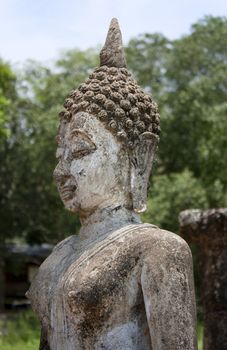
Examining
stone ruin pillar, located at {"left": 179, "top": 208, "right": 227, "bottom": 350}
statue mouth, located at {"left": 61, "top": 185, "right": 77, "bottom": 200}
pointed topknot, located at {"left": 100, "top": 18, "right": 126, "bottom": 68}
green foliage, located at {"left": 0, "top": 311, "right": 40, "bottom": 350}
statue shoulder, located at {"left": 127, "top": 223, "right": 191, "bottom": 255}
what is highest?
pointed topknot, located at {"left": 100, "top": 18, "right": 126, "bottom": 68}

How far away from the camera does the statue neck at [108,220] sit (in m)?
4.05

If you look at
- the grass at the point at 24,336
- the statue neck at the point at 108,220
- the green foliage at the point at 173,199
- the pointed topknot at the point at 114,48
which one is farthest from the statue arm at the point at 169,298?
the green foliage at the point at 173,199

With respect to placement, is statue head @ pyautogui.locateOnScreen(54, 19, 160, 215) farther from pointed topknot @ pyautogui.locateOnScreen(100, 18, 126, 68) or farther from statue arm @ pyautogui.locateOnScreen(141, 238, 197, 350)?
statue arm @ pyautogui.locateOnScreen(141, 238, 197, 350)

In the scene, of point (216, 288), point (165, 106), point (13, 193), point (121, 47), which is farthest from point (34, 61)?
point (121, 47)

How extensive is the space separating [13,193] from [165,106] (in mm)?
9197

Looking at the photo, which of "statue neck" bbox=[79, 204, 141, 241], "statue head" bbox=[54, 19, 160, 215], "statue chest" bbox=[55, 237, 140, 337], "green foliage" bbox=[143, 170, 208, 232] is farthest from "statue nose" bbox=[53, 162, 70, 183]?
"green foliage" bbox=[143, 170, 208, 232]

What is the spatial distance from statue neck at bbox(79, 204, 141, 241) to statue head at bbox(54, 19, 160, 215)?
0.03 meters

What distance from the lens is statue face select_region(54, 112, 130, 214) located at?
13.4 ft

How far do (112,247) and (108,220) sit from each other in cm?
24

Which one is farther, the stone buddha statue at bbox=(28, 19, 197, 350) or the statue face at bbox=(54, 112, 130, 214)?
the statue face at bbox=(54, 112, 130, 214)

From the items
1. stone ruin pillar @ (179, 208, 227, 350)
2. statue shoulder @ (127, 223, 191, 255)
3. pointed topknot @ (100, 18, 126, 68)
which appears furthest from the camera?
stone ruin pillar @ (179, 208, 227, 350)

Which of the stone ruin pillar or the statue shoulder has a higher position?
the statue shoulder

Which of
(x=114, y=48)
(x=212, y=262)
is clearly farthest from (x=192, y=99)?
(x=114, y=48)

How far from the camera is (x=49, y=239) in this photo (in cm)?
3372
